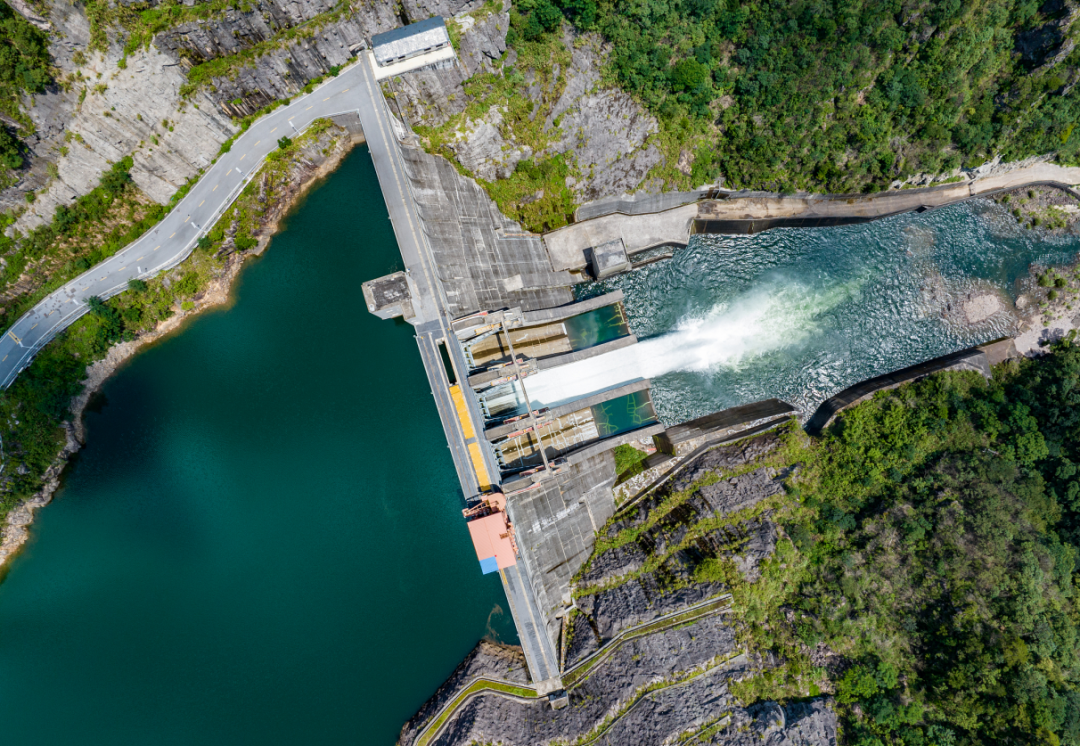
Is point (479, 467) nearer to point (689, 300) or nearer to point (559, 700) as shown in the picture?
point (559, 700)

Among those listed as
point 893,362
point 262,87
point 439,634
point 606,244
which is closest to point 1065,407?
point 893,362

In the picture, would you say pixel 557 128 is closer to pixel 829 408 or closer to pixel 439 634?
pixel 829 408

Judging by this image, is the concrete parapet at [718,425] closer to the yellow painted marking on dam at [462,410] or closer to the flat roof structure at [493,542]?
the flat roof structure at [493,542]

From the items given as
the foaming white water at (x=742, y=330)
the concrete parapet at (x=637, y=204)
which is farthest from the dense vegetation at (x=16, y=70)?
the foaming white water at (x=742, y=330)

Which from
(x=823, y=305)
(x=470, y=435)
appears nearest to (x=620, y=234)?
(x=823, y=305)

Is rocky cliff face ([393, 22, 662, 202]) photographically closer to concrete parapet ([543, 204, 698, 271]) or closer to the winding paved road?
concrete parapet ([543, 204, 698, 271])

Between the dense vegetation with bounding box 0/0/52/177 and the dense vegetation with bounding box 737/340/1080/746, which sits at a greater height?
the dense vegetation with bounding box 0/0/52/177

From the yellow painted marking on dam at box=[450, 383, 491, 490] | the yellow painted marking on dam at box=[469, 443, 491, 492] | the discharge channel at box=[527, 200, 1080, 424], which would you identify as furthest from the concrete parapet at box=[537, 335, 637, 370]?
the yellow painted marking on dam at box=[469, 443, 491, 492]
